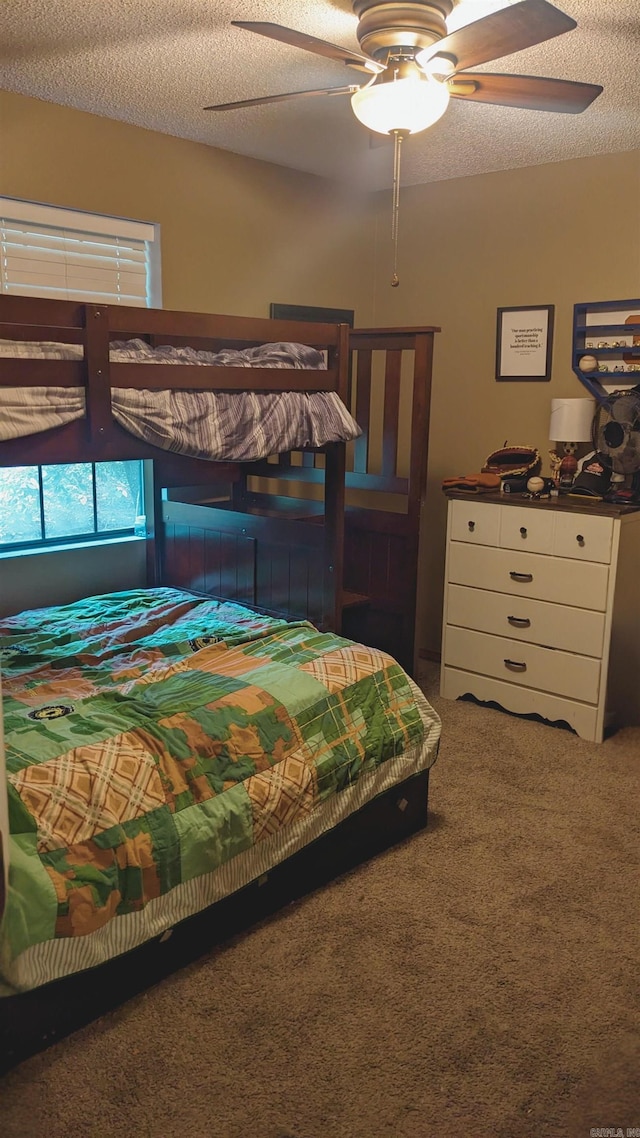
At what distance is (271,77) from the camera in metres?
2.66

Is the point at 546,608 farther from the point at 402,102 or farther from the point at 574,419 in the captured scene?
the point at 402,102

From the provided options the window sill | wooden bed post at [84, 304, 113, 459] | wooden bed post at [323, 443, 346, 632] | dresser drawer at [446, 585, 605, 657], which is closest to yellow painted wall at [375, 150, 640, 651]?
dresser drawer at [446, 585, 605, 657]

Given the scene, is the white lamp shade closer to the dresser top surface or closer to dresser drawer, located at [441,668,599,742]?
the dresser top surface

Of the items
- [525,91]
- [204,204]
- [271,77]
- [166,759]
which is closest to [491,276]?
[204,204]

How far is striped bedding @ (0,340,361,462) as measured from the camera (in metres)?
2.12

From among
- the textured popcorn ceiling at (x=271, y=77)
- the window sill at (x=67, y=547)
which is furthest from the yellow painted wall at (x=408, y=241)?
the window sill at (x=67, y=547)

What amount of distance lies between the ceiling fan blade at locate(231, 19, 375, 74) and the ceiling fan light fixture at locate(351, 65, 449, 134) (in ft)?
0.18

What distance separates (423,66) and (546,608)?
78.1 inches

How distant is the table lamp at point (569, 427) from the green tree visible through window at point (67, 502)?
180 cm

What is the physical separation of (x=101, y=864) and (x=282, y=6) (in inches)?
85.5

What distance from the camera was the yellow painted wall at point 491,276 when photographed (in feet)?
11.6

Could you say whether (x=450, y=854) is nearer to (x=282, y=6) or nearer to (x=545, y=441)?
(x=545, y=441)

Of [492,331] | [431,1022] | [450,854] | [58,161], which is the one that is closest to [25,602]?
[58,161]

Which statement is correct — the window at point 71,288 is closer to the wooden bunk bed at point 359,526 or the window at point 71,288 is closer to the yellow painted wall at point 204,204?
the yellow painted wall at point 204,204
